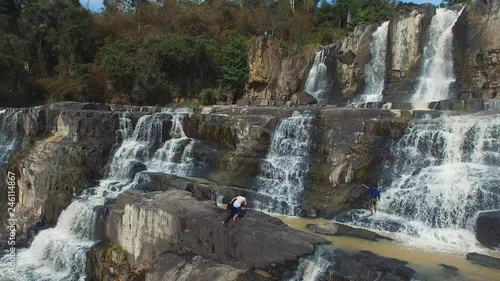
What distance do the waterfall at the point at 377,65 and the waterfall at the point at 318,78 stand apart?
8.99 feet

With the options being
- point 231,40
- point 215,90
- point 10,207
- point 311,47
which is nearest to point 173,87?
point 215,90

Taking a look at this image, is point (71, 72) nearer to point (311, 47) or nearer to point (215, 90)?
point (215, 90)

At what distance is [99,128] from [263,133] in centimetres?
796

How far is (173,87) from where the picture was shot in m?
32.2

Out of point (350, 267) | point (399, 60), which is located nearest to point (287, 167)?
point (350, 267)

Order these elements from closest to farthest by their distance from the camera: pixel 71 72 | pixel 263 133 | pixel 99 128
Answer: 1. pixel 263 133
2. pixel 99 128
3. pixel 71 72

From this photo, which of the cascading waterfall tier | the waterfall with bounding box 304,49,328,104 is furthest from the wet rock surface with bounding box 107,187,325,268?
the waterfall with bounding box 304,49,328,104

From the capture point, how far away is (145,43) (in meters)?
32.6

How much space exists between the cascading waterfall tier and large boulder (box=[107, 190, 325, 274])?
117 cm

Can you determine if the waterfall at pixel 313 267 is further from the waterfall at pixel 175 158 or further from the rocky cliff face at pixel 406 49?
the rocky cliff face at pixel 406 49

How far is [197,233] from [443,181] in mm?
7616

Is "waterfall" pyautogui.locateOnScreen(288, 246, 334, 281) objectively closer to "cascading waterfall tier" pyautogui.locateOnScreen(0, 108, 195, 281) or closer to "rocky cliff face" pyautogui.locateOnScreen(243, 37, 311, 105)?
"cascading waterfall tier" pyautogui.locateOnScreen(0, 108, 195, 281)
